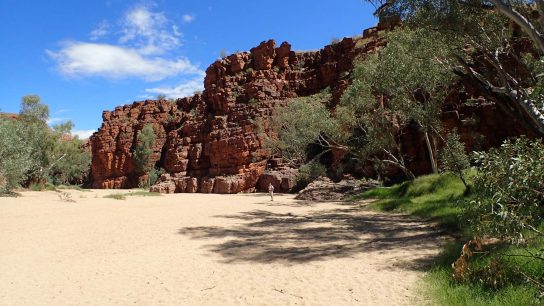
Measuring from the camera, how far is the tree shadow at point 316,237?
1171 centimetres

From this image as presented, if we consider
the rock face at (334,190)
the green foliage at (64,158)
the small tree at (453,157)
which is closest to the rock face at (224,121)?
the green foliage at (64,158)

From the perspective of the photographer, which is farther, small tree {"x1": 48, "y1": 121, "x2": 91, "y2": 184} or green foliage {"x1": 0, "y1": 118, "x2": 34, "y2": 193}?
small tree {"x1": 48, "y1": 121, "x2": 91, "y2": 184}

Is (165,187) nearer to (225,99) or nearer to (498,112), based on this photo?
(225,99)

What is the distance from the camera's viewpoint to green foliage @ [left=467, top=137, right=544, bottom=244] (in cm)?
466

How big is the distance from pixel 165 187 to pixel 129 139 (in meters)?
25.7

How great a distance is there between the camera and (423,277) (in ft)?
28.7

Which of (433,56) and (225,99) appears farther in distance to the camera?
(225,99)

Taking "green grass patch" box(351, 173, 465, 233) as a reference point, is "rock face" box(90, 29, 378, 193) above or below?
above

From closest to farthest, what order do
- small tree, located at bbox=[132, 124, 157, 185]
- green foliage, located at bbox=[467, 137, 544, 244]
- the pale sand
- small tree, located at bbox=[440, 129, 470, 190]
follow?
green foliage, located at bbox=[467, 137, 544, 244] < the pale sand < small tree, located at bbox=[440, 129, 470, 190] < small tree, located at bbox=[132, 124, 157, 185]

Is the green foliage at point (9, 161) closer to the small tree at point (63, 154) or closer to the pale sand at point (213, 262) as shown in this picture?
the small tree at point (63, 154)

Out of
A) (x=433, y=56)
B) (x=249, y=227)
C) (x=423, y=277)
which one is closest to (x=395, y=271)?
(x=423, y=277)

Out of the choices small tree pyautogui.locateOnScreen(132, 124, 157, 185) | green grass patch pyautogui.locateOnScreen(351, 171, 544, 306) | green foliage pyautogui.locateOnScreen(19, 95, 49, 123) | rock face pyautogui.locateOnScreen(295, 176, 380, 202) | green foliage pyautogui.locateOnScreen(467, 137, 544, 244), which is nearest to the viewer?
green foliage pyautogui.locateOnScreen(467, 137, 544, 244)

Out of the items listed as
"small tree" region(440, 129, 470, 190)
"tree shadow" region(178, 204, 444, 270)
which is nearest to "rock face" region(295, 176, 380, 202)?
"tree shadow" region(178, 204, 444, 270)

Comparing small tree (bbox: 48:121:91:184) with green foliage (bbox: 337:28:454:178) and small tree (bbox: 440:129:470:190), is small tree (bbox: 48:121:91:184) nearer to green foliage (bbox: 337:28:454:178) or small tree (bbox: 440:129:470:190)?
green foliage (bbox: 337:28:454:178)
